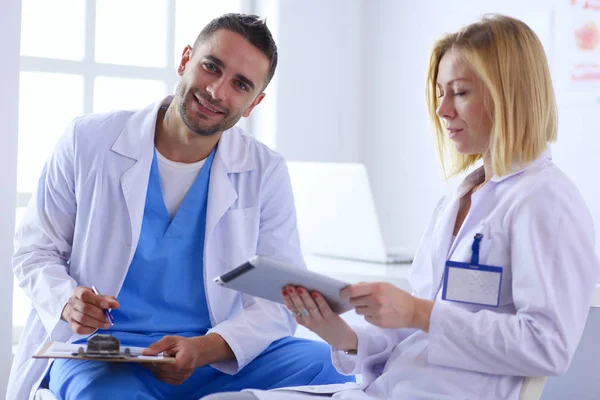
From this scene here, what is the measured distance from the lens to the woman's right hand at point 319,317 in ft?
4.51

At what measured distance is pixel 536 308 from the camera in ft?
4.27

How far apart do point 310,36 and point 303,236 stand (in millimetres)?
1381

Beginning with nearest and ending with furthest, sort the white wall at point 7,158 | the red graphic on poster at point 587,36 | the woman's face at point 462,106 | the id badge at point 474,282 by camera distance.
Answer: the id badge at point 474,282
the woman's face at point 462,106
the white wall at point 7,158
the red graphic on poster at point 587,36

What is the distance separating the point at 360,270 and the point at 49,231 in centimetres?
93

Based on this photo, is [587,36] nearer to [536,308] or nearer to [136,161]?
[136,161]

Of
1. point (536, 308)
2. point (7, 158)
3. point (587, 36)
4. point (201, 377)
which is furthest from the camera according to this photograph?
point (587, 36)

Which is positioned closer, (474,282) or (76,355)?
(474,282)

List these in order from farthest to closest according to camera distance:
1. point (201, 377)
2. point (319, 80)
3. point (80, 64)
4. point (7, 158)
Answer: point (319, 80) → point (80, 64) → point (7, 158) → point (201, 377)

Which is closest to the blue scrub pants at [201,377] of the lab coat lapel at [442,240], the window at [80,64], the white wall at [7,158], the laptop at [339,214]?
the lab coat lapel at [442,240]

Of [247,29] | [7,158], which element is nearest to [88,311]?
[247,29]

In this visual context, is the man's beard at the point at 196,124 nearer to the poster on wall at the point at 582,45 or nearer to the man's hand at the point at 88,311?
the man's hand at the point at 88,311

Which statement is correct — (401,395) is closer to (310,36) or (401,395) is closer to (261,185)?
(261,185)

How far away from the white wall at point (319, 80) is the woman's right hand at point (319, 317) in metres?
2.42

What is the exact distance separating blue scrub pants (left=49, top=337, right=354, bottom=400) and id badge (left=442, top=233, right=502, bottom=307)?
57 centimetres
